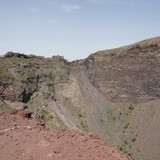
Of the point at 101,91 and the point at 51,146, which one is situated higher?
the point at 51,146

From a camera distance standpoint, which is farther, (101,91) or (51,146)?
(101,91)

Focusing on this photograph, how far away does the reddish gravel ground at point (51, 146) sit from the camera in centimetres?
1444

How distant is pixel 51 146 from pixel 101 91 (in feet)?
195

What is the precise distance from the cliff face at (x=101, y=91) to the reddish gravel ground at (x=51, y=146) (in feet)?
137

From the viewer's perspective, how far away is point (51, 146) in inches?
588

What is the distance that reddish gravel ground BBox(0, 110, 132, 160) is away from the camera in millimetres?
14438

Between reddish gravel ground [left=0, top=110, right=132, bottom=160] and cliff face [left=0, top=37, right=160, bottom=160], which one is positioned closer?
reddish gravel ground [left=0, top=110, right=132, bottom=160]

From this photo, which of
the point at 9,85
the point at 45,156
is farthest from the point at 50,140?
the point at 9,85

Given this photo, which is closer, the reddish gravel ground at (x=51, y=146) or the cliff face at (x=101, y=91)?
the reddish gravel ground at (x=51, y=146)

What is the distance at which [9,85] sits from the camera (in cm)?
5894

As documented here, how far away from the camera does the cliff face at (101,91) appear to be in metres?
62.2

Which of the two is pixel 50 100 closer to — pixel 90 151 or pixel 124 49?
pixel 124 49

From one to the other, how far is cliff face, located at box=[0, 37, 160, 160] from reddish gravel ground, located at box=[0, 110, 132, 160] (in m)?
41.8

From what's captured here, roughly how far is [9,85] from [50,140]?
44.5m
